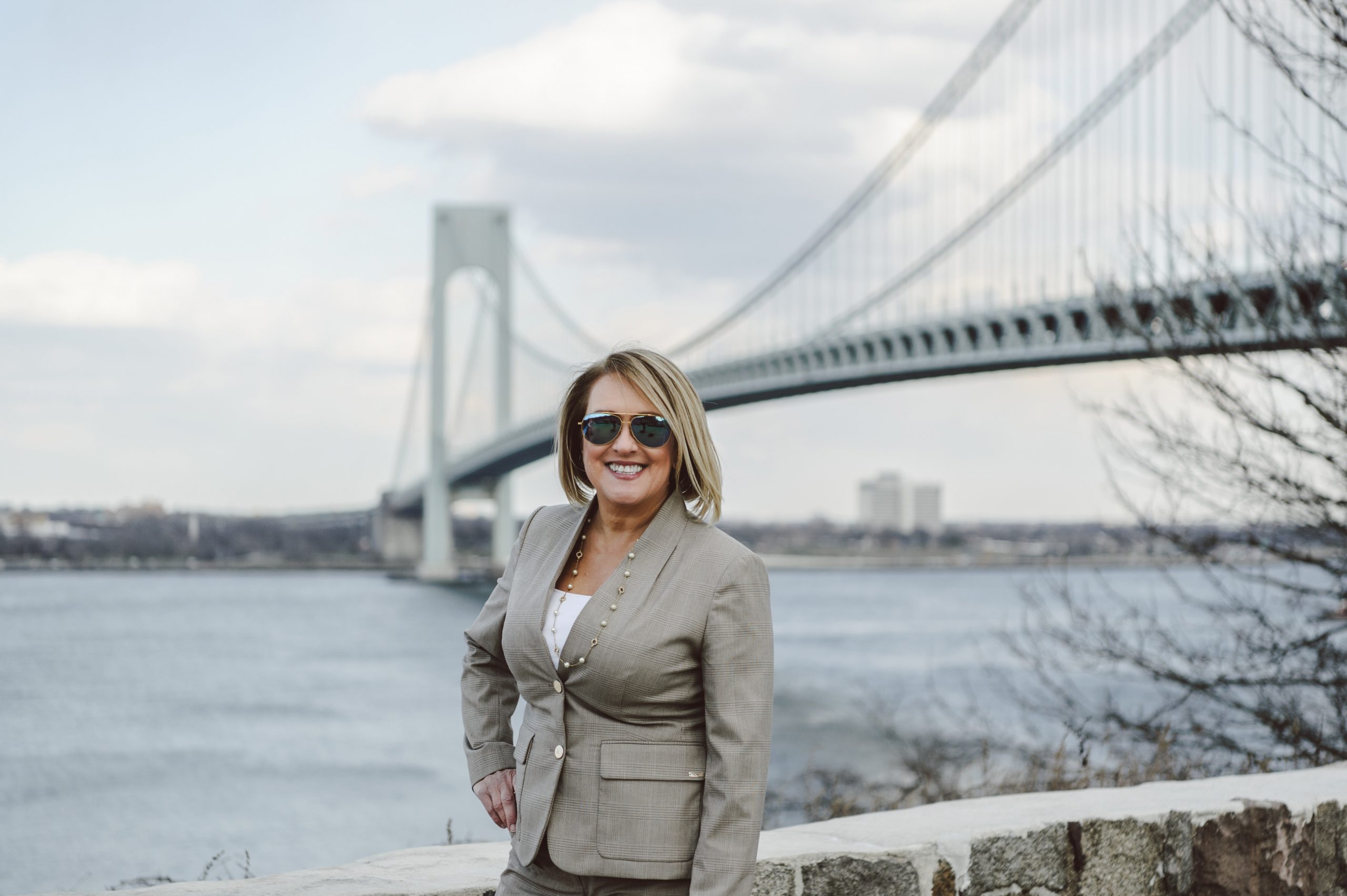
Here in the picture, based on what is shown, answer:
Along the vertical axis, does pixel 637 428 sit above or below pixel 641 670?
above

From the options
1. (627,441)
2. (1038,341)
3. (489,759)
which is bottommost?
(489,759)

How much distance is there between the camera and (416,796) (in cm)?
1396

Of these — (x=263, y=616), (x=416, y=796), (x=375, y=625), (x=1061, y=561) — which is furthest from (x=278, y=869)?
(x=263, y=616)

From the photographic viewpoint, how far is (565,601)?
5.56 ft

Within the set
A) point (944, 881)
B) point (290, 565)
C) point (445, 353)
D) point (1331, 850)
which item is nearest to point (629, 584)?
point (944, 881)

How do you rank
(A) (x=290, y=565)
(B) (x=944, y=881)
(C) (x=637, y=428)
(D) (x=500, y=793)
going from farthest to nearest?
(A) (x=290, y=565)
(B) (x=944, y=881)
(D) (x=500, y=793)
(C) (x=637, y=428)

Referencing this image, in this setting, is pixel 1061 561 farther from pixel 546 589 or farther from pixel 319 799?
pixel 319 799

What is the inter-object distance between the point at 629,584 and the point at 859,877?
864mm

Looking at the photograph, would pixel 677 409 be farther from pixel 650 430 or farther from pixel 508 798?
pixel 508 798

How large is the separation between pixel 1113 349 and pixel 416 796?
954 centimetres

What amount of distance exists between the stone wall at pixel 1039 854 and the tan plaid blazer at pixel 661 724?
521 millimetres

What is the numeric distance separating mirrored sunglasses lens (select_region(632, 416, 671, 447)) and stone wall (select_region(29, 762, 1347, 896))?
801mm

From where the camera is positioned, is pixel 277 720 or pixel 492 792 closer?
pixel 492 792

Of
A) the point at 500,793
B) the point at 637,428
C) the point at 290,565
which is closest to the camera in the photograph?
the point at 637,428
